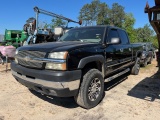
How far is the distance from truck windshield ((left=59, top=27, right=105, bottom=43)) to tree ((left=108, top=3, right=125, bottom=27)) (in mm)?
43447

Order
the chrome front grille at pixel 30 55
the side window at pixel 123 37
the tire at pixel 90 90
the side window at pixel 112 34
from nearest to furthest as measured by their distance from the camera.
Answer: the chrome front grille at pixel 30 55 → the tire at pixel 90 90 → the side window at pixel 112 34 → the side window at pixel 123 37

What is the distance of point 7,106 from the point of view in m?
4.28

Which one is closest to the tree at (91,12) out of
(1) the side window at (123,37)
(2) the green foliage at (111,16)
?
(2) the green foliage at (111,16)

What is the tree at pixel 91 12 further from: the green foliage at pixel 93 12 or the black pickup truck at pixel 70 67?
the black pickup truck at pixel 70 67

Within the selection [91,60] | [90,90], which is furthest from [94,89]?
[91,60]

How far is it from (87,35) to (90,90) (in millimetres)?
1736

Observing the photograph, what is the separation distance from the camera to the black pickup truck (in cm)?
355

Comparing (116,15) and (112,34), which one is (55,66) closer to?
(112,34)

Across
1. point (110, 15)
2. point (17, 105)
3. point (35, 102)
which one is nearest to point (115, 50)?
point (35, 102)

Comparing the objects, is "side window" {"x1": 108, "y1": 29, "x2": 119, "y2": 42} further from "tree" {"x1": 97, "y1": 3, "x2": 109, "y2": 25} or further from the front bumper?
"tree" {"x1": 97, "y1": 3, "x2": 109, "y2": 25}

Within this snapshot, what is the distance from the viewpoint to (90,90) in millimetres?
4203

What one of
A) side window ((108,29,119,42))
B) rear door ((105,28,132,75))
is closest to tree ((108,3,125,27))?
rear door ((105,28,132,75))

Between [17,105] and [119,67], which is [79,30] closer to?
[119,67]

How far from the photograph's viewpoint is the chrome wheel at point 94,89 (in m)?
4.21
